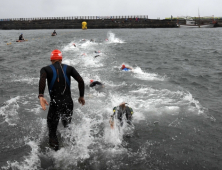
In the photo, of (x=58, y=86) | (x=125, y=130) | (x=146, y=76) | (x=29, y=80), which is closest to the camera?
(x=58, y=86)

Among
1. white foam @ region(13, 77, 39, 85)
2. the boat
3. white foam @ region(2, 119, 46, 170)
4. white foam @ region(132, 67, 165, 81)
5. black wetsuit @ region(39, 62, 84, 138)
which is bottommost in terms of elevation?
white foam @ region(2, 119, 46, 170)

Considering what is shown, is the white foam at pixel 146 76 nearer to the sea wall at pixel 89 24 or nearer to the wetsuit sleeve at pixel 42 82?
the wetsuit sleeve at pixel 42 82

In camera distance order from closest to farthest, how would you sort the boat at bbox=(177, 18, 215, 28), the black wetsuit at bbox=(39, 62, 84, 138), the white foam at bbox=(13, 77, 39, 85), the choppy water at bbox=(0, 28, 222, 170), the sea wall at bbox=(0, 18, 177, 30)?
the black wetsuit at bbox=(39, 62, 84, 138) → the choppy water at bbox=(0, 28, 222, 170) → the white foam at bbox=(13, 77, 39, 85) → the boat at bbox=(177, 18, 215, 28) → the sea wall at bbox=(0, 18, 177, 30)

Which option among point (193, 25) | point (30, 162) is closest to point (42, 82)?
point (30, 162)

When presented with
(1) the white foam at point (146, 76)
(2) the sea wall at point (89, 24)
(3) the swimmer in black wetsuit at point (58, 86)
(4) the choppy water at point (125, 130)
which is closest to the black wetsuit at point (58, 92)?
(3) the swimmer in black wetsuit at point (58, 86)

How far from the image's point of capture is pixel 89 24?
291 ft

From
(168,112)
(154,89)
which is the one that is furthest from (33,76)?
(168,112)

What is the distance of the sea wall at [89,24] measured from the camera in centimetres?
8469

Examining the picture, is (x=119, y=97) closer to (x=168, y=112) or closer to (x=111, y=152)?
(x=168, y=112)

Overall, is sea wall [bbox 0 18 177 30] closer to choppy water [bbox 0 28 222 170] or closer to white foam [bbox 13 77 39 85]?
white foam [bbox 13 77 39 85]

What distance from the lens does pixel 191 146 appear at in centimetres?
614

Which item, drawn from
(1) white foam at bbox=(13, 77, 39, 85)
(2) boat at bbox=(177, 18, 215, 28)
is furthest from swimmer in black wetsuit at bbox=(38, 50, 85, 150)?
(2) boat at bbox=(177, 18, 215, 28)

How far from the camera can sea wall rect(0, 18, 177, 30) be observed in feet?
278

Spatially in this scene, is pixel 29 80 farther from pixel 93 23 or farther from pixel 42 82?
pixel 93 23
